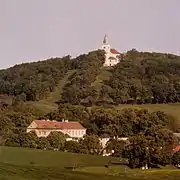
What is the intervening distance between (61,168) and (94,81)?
101 meters

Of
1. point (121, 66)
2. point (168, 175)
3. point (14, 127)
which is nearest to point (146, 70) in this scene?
point (121, 66)

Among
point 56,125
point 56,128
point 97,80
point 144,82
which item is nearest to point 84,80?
point 97,80

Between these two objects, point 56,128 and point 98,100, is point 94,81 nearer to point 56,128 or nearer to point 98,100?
point 98,100

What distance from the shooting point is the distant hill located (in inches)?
5856

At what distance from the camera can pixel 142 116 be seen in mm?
109250

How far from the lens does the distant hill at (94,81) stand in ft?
488

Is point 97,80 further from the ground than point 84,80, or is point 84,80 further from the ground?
point 97,80

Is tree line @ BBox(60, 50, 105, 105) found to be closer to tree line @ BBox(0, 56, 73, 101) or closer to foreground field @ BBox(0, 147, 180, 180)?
tree line @ BBox(0, 56, 73, 101)

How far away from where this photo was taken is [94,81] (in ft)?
549

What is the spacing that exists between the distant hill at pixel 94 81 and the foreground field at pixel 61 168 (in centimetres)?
5832

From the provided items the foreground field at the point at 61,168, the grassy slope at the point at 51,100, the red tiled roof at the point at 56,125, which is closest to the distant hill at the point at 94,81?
the grassy slope at the point at 51,100

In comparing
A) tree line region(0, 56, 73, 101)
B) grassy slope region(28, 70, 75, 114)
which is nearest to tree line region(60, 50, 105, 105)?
grassy slope region(28, 70, 75, 114)

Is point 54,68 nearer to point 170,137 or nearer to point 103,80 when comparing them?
point 103,80

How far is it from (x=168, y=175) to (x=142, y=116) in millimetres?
47913
